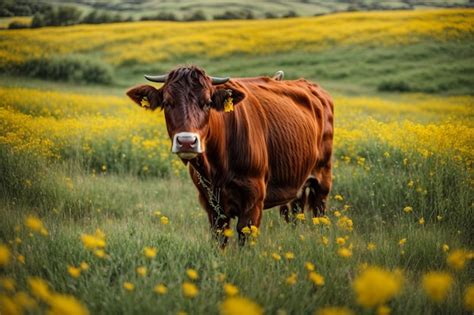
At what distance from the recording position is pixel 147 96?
4277 millimetres

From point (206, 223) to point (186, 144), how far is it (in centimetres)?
233

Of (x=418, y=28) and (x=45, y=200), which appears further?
(x=418, y=28)

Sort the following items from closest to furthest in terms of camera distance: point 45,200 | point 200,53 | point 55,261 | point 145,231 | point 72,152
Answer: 1. point 55,261
2. point 145,231
3. point 45,200
4. point 72,152
5. point 200,53

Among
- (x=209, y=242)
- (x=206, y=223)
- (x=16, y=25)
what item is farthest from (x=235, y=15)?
(x=209, y=242)

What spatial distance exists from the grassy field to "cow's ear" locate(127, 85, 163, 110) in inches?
42.1

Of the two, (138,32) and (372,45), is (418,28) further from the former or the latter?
(138,32)

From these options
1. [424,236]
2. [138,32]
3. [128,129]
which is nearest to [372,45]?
[138,32]

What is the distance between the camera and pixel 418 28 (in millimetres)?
18344

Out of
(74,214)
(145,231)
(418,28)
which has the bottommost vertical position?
(74,214)

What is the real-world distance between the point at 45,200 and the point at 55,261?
6.82ft

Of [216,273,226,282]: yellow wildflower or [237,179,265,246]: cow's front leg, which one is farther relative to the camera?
[237,179,265,246]: cow's front leg

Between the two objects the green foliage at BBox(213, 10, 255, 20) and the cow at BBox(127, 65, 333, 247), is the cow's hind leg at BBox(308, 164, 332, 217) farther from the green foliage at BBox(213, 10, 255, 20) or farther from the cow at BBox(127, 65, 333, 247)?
the green foliage at BBox(213, 10, 255, 20)

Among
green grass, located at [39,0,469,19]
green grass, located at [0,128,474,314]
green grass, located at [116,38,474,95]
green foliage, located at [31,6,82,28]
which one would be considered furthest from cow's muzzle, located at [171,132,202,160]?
green grass, located at [39,0,469,19]

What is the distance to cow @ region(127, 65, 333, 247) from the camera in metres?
3.92
